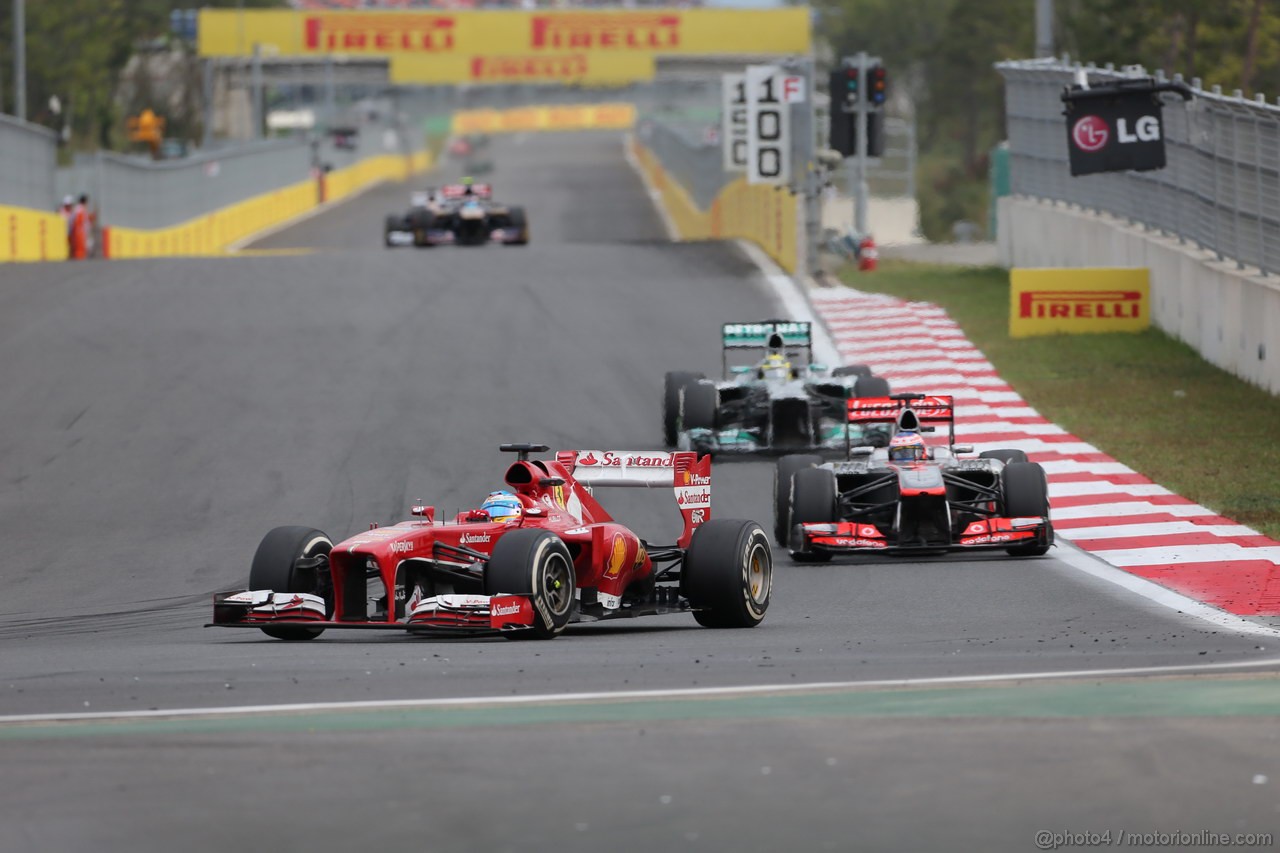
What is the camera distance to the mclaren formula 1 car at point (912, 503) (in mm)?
14250

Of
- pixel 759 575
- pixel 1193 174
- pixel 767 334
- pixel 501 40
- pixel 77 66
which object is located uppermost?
pixel 501 40

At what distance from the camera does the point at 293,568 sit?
10570 millimetres

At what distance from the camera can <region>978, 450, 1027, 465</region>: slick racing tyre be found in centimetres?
1506

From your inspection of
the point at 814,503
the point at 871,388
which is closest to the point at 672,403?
the point at 871,388

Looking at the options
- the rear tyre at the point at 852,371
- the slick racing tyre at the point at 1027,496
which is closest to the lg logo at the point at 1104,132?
the rear tyre at the point at 852,371

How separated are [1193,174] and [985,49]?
7011 cm

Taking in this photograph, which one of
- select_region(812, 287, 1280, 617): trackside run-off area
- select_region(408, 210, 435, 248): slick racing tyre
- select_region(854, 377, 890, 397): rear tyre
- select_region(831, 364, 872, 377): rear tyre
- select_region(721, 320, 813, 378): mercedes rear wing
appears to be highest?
select_region(408, 210, 435, 248): slick racing tyre

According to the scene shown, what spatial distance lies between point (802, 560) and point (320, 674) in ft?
20.1

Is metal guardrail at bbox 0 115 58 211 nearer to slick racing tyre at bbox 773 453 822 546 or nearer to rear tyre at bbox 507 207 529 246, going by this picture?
rear tyre at bbox 507 207 529 246

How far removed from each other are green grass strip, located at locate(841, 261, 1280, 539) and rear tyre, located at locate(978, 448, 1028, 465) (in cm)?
188

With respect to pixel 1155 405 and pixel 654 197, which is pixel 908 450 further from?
pixel 654 197

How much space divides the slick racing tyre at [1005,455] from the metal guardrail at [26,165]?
2639cm

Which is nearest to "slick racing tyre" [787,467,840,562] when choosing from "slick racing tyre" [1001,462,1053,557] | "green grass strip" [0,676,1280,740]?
"slick racing tyre" [1001,462,1053,557]

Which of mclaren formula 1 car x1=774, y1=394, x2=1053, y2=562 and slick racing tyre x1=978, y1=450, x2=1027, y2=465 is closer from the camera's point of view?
mclaren formula 1 car x1=774, y1=394, x2=1053, y2=562
